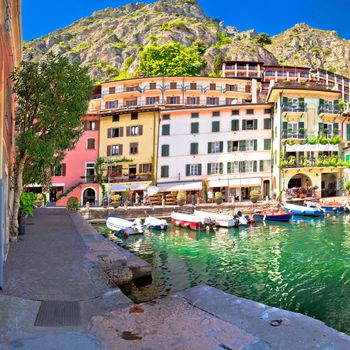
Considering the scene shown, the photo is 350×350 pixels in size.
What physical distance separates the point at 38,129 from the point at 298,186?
43.4 meters

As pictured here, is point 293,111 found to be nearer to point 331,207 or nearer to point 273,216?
point 331,207

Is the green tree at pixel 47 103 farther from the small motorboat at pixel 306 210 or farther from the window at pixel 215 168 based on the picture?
the window at pixel 215 168

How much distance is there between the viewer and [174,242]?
25.7 m

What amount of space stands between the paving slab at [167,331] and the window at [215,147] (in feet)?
145

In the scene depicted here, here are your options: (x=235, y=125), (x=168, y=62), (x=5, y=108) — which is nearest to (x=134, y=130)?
(x=235, y=125)

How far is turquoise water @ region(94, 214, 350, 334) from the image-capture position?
12164mm

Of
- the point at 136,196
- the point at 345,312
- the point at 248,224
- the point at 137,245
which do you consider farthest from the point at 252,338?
the point at 136,196

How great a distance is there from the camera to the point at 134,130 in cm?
5275

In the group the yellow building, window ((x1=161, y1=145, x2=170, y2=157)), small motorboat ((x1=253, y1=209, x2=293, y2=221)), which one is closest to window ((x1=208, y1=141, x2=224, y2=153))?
window ((x1=161, y1=145, x2=170, y2=157))

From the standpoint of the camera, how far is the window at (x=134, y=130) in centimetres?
5253

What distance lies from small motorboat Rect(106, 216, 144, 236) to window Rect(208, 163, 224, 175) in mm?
22067

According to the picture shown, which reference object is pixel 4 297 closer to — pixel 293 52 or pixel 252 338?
pixel 252 338

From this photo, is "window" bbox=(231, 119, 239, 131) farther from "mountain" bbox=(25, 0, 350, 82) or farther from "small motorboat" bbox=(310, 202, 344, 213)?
"mountain" bbox=(25, 0, 350, 82)

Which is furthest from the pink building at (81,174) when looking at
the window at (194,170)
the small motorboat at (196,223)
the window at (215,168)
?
the small motorboat at (196,223)
